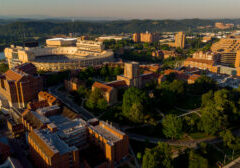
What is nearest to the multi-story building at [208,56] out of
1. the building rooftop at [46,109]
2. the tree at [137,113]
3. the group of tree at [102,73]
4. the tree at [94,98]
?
the group of tree at [102,73]

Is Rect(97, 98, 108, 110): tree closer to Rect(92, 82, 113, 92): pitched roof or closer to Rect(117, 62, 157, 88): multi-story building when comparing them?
Rect(92, 82, 113, 92): pitched roof

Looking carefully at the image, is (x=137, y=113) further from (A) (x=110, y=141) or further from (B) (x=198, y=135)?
(B) (x=198, y=135)

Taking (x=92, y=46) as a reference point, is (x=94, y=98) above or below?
below


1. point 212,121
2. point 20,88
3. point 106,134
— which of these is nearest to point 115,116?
point 106,134

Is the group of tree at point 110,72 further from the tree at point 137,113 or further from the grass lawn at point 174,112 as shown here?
the tree at point 137,113

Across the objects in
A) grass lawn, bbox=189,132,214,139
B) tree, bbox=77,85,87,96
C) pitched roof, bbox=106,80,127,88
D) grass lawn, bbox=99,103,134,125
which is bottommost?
grass lawn, bbox=189,132,214,139

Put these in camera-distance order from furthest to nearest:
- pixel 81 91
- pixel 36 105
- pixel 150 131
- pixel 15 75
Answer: pixel 81 91 < pixel 15 75 < pixel 36 105 < pixel 150 131

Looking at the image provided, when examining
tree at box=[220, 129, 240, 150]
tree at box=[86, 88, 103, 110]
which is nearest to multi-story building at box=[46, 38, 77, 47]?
tree at box=[86, 88, 103, 110]
